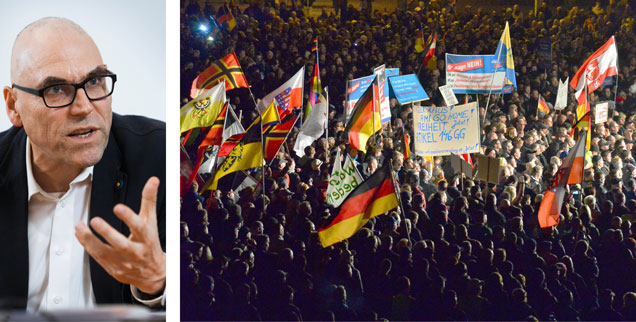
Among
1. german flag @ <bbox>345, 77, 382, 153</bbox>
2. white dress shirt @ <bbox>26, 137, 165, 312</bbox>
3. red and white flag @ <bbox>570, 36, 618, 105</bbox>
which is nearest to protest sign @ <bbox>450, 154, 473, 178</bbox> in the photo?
german flag @ <bbox>345, 77, 382, 153</bbox>

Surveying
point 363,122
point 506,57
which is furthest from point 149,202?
point 506,57

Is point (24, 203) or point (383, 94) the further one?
point (383, 94)

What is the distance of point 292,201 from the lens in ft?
15.3

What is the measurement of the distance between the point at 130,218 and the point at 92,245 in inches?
8.6

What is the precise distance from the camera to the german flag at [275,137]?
4688 millimetres

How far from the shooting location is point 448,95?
4.81 m

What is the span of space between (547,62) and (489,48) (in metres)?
0.39

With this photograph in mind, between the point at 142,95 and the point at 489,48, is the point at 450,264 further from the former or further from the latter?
the point at 142,95

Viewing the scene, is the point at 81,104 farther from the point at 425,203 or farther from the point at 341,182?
the point at 425,203

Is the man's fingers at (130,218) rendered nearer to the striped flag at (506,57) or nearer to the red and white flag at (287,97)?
the red and white flag at (287,97)

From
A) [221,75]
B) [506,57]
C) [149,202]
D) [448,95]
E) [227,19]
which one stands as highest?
[227,19]

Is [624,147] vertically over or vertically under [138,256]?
over

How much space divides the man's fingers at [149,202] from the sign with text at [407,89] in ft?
5.95

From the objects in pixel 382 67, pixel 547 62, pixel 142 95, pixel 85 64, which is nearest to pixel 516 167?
pixel 547 62
